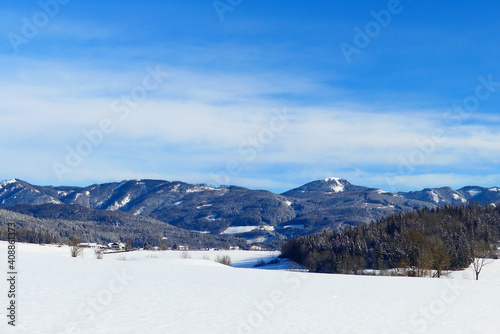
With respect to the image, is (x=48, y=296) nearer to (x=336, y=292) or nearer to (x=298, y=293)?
(x=298, y=293)

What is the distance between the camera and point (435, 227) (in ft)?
593

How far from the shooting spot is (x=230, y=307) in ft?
106

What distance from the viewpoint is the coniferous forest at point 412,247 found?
363ft

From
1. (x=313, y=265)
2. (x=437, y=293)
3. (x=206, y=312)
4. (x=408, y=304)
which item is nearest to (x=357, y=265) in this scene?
(x=313, y=265)

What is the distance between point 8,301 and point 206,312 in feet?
37.8
